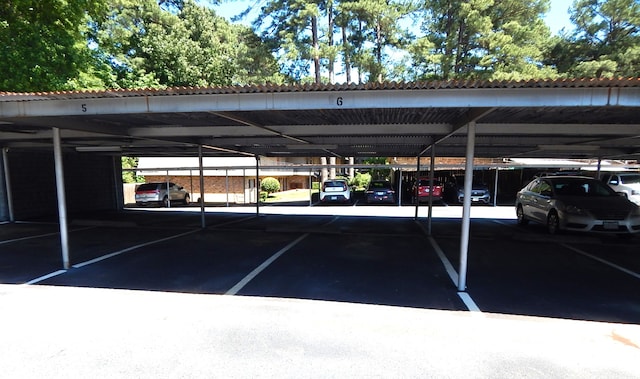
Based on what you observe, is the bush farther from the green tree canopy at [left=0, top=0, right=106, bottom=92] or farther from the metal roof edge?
the metal roof edge

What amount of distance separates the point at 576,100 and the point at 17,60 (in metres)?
17.0

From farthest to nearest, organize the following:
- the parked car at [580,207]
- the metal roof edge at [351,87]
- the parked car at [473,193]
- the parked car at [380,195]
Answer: the parked car at [473,193]
the parked car at [380,195]
the parked car at [580,207]
the metal roof edge at [351,87]

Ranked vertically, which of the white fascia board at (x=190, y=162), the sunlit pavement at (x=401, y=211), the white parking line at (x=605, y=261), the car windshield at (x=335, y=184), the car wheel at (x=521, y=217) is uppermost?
the white fascia board at (x=190, y=162)

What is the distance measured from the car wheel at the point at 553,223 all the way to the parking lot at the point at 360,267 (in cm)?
31

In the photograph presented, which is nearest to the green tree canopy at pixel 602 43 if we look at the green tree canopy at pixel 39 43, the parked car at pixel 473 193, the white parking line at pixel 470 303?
the parked car at pixel 473 193

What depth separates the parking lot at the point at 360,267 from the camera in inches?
183

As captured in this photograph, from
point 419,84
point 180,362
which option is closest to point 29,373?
point 180,362

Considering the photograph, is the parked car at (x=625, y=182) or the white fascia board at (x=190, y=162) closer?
the parked car at (x=625, y=182)

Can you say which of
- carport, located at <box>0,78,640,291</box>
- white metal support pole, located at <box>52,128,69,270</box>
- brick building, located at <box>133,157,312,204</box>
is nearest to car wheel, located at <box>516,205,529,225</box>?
carport, located at <box>0,78,640,291</box>

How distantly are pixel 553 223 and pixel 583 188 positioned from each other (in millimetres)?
1243

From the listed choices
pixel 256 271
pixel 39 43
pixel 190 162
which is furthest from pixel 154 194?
pixel 256 271

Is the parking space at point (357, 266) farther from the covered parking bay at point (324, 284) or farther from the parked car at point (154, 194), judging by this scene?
the parked car at point (154, 194)

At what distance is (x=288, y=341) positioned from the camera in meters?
3.52

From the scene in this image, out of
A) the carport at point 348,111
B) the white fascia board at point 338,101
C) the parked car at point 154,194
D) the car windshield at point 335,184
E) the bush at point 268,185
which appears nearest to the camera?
the white fascia board at point 338,101
